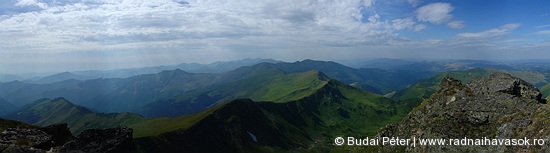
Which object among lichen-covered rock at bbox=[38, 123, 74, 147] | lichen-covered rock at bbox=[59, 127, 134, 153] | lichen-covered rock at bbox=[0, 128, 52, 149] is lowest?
lichen-covered rock at bbox=[59, 127, 134, 153]

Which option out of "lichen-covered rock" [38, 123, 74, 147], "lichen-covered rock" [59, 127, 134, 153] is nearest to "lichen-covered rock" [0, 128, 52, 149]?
"lichen-covered rock" [59, 127, 134, 153]

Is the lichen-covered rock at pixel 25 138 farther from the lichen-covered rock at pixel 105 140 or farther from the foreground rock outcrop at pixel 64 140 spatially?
the lichen-covered rock at pixel 105 140

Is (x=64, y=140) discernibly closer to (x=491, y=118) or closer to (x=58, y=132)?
(x=58, y=132)

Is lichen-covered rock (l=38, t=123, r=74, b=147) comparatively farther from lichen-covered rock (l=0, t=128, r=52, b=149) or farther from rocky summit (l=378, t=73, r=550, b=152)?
rocky summit (l=378, t=73, r=550, b=152)

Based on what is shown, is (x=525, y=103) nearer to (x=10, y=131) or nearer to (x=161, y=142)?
(x=10, y=131)

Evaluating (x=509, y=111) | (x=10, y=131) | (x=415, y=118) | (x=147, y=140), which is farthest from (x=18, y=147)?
(x=147, y=140)

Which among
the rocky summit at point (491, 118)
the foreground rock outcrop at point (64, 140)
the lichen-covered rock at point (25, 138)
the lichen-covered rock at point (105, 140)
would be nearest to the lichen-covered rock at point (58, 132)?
the foreground rock outcrop at point (64, 140)
